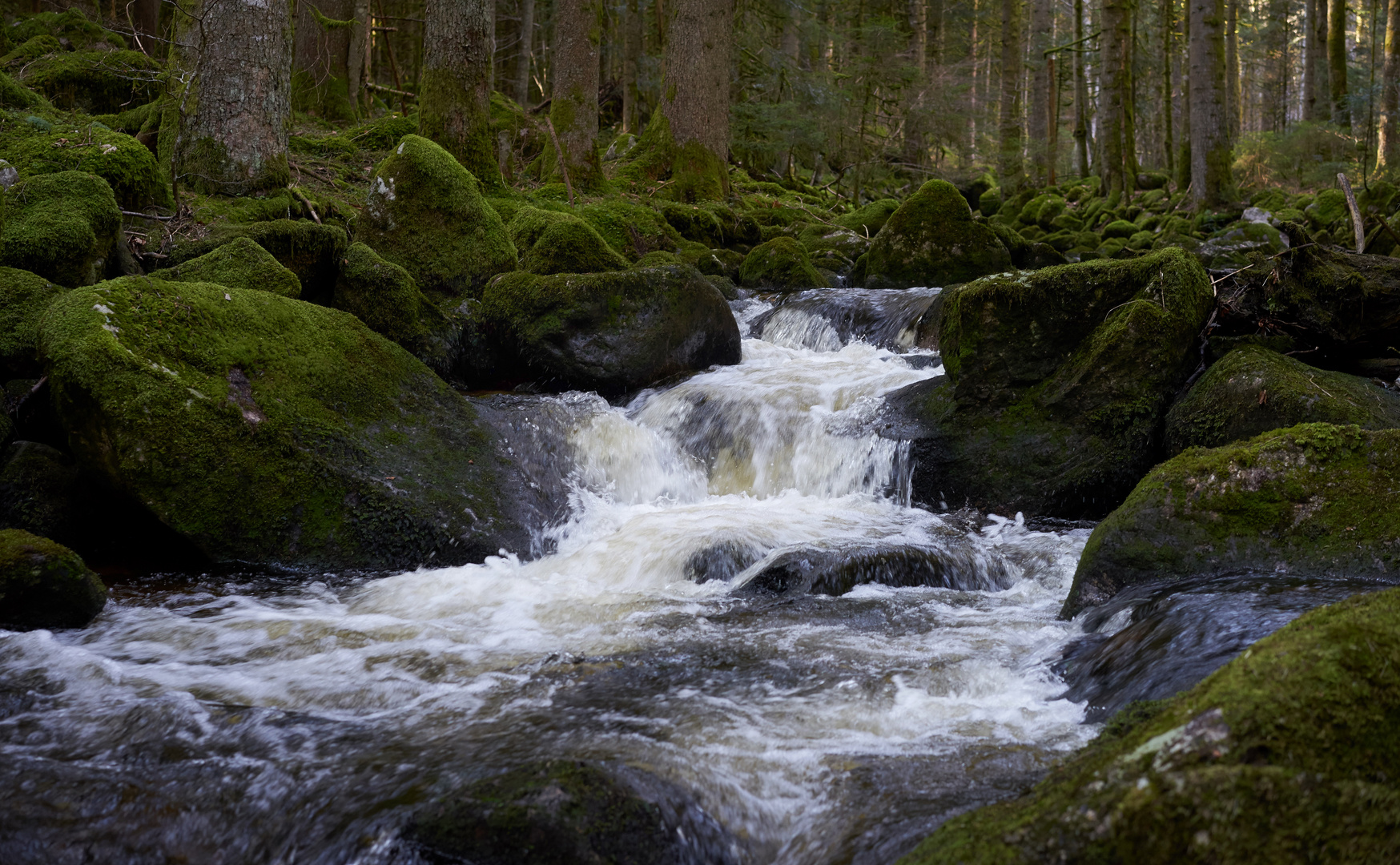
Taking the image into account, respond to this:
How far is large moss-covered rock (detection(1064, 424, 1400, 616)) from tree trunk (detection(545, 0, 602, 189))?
38.0 ft

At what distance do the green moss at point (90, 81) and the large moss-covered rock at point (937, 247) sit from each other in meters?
10.0

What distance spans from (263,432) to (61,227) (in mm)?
2450

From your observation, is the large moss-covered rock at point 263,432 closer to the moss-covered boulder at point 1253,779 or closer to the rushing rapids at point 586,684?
the rushing rapids at point 586,684

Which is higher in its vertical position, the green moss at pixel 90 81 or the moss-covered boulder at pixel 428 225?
the green moss at pixel 90 81

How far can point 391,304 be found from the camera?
311 inches

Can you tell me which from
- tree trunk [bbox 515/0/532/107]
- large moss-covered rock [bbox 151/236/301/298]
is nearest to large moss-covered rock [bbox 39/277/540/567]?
large moss-covered rock [bbox 151/236/301/298]

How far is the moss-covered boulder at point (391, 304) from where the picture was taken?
778cm

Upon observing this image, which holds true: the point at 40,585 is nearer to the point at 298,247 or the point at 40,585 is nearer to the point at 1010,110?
the point at 298,247

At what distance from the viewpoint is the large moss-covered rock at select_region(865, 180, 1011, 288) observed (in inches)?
506

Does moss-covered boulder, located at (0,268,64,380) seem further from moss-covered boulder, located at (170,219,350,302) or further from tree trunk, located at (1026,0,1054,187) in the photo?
tree trunk, located at (1026,0,1054,187)

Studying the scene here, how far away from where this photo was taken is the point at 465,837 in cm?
255

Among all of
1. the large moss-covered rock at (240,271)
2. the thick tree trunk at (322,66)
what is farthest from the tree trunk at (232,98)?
the thick tree trunk at (322,66)

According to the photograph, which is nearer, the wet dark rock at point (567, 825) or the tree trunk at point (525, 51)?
the wet dark rock at point (567, 825)

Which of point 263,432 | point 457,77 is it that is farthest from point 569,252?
point 263,432
